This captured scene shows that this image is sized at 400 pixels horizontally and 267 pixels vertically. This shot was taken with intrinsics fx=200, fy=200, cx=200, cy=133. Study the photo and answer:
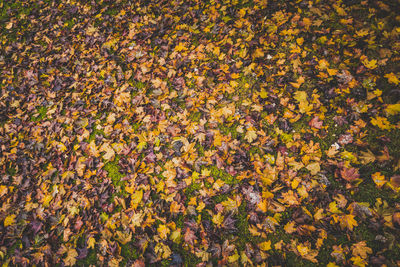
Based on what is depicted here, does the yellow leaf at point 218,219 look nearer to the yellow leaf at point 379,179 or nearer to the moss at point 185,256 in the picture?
the moss at point 185,256

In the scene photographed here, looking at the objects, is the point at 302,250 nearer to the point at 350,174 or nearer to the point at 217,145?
the point at 350,174

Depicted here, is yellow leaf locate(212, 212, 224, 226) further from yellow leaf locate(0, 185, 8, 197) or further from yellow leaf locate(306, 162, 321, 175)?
yellow leaf locate(0, 185, 8, 197)

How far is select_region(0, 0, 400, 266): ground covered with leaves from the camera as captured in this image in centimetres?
211

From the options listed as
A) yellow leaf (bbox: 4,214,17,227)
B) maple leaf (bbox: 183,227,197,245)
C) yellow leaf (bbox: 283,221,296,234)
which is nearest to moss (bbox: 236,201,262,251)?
yellow leaf (bbox: 283,221,296,234)

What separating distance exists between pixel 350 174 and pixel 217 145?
1.50 meters

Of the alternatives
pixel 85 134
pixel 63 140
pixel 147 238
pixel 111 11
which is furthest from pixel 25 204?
pixel 111 11

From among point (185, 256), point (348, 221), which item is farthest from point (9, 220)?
point (348, 221)

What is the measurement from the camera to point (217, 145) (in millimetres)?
2623

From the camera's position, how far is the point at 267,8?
10.8ft

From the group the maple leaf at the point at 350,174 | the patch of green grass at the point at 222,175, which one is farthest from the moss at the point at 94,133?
the maple leaf at the point at 350,174

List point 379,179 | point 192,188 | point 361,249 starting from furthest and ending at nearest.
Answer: point 192,188
point 379,179
point 361,249

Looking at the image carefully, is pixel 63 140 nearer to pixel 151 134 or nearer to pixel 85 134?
pixel 85 134

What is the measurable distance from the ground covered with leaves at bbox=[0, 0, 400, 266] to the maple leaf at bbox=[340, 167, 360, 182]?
0.02 m

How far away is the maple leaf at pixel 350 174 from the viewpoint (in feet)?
7.02
